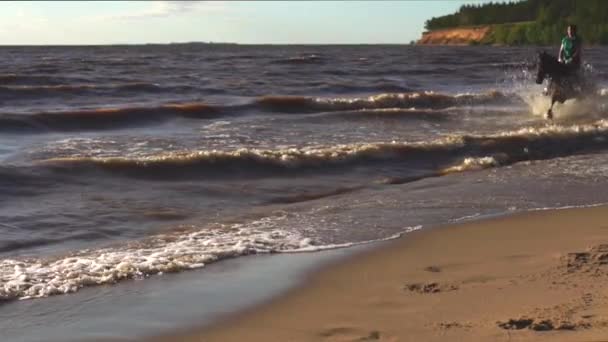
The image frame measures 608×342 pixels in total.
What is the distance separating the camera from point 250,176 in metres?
11.4

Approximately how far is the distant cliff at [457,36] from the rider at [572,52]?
127 meters

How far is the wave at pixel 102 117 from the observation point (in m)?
17.2

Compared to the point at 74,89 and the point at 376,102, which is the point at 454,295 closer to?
the point at 376,102

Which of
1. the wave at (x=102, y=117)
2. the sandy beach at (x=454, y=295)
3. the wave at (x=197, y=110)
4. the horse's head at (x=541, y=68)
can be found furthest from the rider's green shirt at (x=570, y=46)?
the sandy beach at (x=454, y=295)

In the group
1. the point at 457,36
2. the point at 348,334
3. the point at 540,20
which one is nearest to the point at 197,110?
the point at 348,334

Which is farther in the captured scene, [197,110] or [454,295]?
[197,110]

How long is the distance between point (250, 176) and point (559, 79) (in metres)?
9.46

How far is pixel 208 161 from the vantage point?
1203cm

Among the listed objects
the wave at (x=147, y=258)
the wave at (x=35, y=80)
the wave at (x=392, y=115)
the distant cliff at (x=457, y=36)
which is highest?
the distant cliff at (x=457, y=36)

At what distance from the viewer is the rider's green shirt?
18.7 metres

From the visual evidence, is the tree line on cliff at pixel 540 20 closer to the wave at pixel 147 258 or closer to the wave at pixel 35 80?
the wave at pixel 35 80

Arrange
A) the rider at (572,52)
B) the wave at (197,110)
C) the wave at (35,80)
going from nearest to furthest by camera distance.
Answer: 1. the wave at (197,110)
2. the rider at (572,52)
3. the wave at (35,80)

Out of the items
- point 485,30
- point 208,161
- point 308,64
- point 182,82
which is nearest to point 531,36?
point 485,30

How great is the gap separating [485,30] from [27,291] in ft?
488
